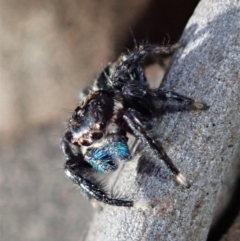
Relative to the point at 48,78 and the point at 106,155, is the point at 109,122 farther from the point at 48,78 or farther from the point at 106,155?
the point at 48,78

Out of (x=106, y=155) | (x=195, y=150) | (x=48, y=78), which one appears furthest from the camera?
(x=48, y=78)

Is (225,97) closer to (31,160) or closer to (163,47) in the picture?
(163,47)

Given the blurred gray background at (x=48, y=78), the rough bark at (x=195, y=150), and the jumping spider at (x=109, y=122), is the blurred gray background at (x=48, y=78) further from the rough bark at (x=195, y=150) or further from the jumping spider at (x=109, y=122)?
the rough bark at (x=195, y=150)

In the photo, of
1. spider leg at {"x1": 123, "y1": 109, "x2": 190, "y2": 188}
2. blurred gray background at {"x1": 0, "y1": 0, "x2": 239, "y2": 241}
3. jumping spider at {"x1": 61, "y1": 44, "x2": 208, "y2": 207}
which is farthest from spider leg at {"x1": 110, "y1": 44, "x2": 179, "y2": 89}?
blurred gray background at {"x1": 0, "y1": 0, "x2": 239, "y2": 241}

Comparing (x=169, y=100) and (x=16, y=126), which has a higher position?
(x=16, y=126)

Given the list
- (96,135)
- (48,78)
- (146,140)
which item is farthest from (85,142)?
(48,78)

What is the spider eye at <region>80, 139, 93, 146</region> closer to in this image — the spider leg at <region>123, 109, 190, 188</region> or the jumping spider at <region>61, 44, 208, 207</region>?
the jumping spider at <region>61, 44, 208, 207</region>

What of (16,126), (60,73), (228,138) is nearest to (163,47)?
(228,138)
